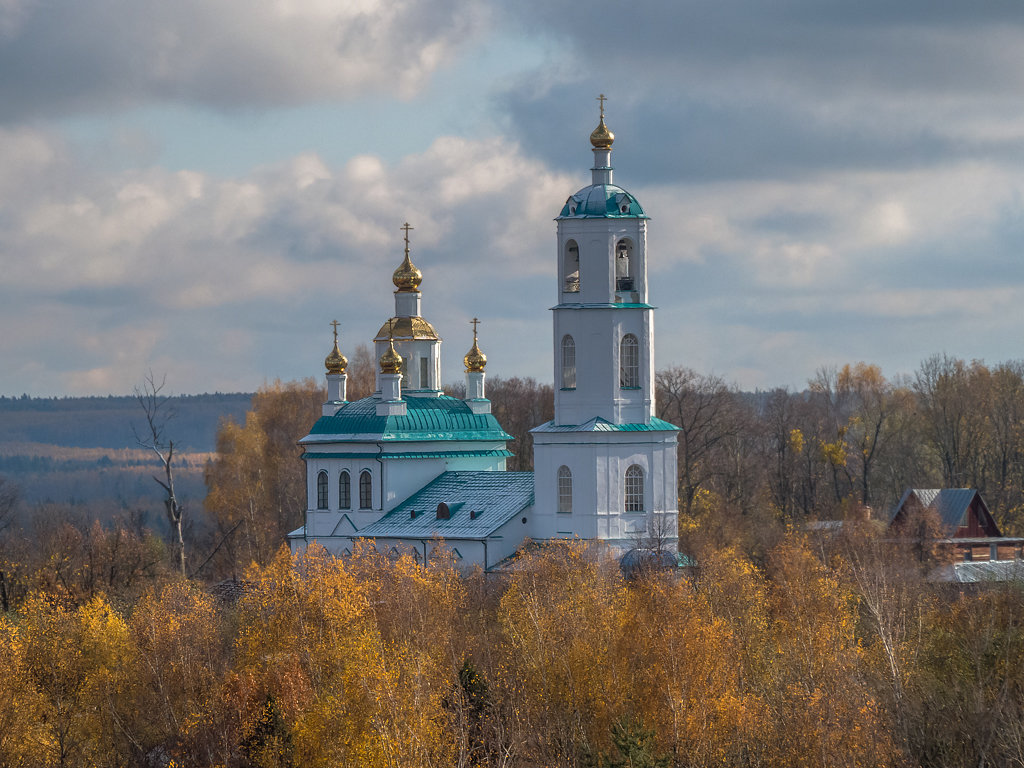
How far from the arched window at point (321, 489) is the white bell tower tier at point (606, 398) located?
29.4ft

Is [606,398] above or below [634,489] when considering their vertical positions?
above

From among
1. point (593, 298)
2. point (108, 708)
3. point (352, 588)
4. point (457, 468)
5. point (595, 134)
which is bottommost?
point (108, 708)

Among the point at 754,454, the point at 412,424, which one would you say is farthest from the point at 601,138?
the point at 754,454

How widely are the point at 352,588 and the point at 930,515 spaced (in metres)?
23.5

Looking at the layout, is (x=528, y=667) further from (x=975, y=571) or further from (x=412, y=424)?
(x=412, y=424)

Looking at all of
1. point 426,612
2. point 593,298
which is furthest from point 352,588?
point 593,298

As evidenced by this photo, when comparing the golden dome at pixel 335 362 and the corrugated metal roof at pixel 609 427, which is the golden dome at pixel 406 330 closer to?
the golden dome at pixel 335 362

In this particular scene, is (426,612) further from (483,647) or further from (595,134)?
(595,134)

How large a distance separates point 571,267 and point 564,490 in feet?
17.6

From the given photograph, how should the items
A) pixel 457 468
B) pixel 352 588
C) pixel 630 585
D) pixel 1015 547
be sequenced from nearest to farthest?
1. pixel 352 588
2. pixel 630 585
3. pixel 457 468
4. pixel 1015 547

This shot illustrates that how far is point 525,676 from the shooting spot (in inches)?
1048

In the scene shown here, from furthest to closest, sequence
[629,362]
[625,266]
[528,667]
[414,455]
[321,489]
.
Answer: [321,489] → [414,455] → [625,266] → [629,362] → [528,667]

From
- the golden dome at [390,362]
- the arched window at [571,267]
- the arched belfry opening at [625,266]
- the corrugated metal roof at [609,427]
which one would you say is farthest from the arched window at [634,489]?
the golden dome at [390,362]

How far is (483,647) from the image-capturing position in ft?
97.6
